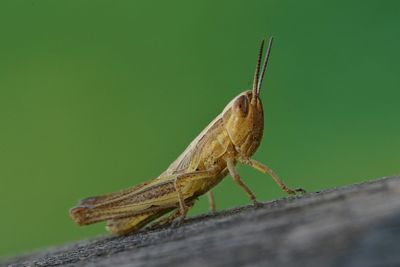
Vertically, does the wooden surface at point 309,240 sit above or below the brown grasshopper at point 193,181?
below

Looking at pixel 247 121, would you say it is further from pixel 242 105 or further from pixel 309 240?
pixel 309 240

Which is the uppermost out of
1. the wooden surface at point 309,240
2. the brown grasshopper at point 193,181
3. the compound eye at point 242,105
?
the compound eye at point 242,105

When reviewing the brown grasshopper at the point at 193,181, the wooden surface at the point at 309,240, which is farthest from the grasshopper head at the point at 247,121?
the wooden surface at the point at 309,240

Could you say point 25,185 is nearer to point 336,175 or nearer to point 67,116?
point 67,116

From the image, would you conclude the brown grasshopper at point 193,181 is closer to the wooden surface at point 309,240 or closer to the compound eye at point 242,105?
the compound eye at point 242,105

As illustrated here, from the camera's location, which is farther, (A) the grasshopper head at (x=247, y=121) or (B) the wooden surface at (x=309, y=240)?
(A) the grasshopper head at (x=247, y=121)

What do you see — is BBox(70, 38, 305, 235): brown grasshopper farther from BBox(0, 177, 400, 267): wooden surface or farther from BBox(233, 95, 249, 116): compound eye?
BBox(0, 177, 400, 267): wooden surface

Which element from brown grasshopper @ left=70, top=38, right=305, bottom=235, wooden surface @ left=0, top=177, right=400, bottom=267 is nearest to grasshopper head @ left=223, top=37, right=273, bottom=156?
brown grasshopper @ left=70, top=38, right=305, bottom=235

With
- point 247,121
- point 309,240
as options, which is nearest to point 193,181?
point 247,121

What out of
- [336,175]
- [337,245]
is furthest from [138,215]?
[336,175]
